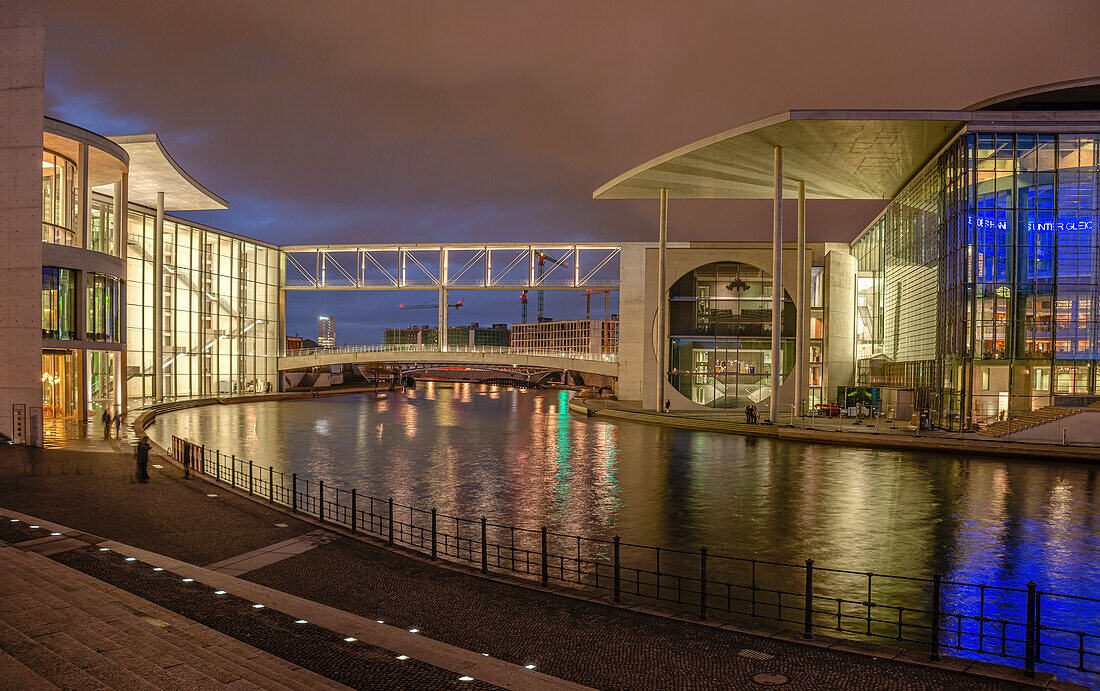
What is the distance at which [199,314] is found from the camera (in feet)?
220

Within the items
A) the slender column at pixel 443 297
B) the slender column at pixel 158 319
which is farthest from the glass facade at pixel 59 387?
the slender column at pixel 443 297

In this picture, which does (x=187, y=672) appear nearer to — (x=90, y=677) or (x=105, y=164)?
(x=90, y=677)

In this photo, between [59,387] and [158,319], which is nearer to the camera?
[59,387]

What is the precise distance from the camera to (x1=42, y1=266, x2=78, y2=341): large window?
30031 millimetres

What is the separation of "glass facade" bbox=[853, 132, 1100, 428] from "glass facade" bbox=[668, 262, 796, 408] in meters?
14.1

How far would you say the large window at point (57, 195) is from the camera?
3309 centimetres

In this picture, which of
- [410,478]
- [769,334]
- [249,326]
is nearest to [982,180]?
[769,334]

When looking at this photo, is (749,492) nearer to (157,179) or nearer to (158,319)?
(157,179)

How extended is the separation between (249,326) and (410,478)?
2228 inches

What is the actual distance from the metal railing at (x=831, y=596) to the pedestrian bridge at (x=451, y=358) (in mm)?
55171

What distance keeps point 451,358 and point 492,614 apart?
69.8 meters

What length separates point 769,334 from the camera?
5181cm

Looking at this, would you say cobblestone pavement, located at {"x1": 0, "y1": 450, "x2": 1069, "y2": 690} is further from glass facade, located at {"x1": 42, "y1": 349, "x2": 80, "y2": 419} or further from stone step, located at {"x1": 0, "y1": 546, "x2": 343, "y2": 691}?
glass facade, located at {"x1": 42, "y1": 349, "x2": 80, "y2": 419}

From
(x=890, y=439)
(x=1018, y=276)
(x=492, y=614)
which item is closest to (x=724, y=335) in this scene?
(x=890, y=439)
